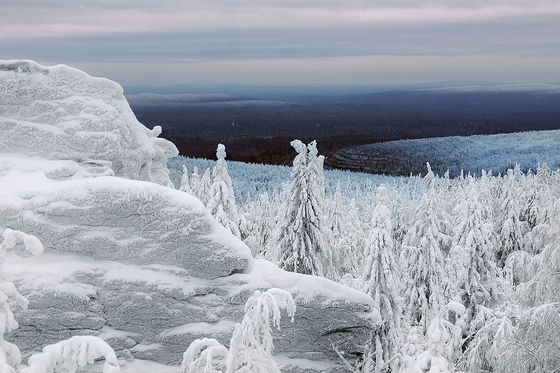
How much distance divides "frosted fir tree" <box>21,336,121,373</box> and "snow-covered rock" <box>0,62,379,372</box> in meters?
5.29

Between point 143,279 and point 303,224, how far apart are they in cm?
1165

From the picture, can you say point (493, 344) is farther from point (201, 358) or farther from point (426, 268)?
point (426, 268)

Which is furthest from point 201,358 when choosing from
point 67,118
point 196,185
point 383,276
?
point 196,185

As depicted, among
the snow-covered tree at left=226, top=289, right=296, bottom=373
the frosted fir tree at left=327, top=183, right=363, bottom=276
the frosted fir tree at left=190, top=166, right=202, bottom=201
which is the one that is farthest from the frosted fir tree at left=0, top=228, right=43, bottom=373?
the frosted fir tree at left=190, top=166, right=202, bottom=201

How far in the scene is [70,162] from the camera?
13414mm

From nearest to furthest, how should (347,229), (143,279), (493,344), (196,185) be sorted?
(143,279)
(493,344)
(347,229)
(196,185)

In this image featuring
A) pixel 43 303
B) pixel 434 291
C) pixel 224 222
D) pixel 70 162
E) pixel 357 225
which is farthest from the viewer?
pixel 357 225

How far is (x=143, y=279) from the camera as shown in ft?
37.1

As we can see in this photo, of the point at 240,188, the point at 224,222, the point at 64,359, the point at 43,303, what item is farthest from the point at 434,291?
the point at 240,188

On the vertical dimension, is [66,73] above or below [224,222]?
above

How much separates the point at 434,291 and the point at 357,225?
51.8 ft

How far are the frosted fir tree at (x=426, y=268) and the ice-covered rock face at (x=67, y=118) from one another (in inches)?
699

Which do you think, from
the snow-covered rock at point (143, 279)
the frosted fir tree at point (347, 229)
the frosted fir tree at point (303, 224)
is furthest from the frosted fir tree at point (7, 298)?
the frosted fir tree at point (347, 229)

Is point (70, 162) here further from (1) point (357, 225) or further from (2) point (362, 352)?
(1) point (357, 225)
